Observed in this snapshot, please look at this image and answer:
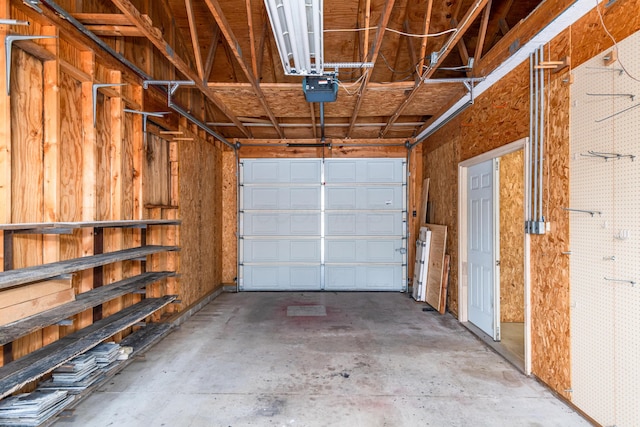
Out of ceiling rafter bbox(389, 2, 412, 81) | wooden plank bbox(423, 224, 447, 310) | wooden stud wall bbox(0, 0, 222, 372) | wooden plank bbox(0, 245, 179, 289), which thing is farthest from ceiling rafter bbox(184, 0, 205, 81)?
wooden plank bbox(423, 224, 447, 310)

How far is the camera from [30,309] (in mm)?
2250

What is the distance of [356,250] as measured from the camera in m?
6.73

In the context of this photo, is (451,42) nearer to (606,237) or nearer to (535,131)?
(535,131)

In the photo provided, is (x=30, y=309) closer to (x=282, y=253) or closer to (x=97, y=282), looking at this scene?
(x=97, y=282)

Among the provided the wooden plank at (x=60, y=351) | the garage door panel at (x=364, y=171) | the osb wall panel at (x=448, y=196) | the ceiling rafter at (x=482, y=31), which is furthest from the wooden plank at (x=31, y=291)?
the garage door panel at (x=364, y=171)

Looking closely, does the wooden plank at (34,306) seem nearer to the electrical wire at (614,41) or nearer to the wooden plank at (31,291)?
the wooden plank at (31,291)

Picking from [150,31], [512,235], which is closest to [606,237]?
[512,235]

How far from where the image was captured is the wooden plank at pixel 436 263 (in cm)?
520

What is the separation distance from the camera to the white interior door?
3.85 m

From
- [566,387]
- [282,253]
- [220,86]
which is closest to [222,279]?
[282,253]

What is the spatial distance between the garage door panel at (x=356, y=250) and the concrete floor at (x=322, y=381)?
6.88 ft

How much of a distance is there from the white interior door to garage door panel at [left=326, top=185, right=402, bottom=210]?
2.22 metres

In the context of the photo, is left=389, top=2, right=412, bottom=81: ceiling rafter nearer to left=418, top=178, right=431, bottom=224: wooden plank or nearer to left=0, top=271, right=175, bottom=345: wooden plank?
left=418, top=178, right=431, bottom=224: wooden plank

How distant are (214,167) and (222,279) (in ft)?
7.64
